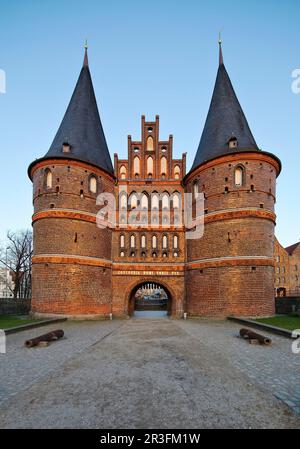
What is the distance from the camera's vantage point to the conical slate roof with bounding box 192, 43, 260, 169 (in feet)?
59.3

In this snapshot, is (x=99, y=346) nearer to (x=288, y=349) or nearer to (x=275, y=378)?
(x=275, y=378)

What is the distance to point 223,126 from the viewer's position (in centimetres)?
1919

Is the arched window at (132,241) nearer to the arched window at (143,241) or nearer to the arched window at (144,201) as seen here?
the arched window at (143,241)

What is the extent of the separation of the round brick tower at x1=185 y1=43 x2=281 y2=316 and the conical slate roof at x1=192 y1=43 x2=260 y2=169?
78 millimetres

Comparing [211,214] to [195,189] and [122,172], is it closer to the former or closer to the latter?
[195,189]

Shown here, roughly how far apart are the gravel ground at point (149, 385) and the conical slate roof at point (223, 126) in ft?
41.7

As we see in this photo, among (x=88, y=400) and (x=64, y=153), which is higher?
(x=64, y=153)

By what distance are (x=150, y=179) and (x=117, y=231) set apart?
4757 mm

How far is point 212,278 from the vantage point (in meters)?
17.0

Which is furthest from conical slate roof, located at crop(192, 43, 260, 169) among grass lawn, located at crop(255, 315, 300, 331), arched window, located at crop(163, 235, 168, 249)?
grass lawn, located at crop(255, 315, 300, 331)
